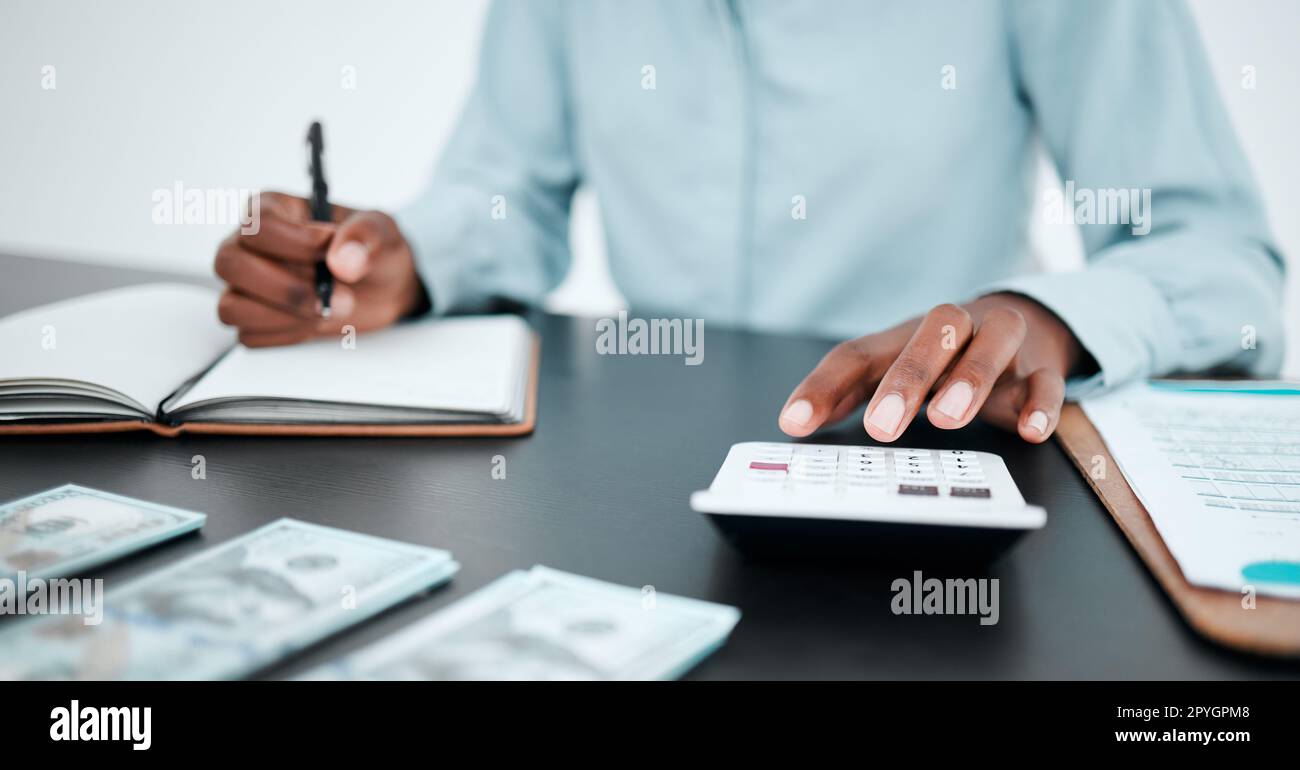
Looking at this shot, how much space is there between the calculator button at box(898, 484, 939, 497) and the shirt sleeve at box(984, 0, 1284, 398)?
13.3 inches

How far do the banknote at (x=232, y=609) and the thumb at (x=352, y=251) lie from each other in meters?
0.41

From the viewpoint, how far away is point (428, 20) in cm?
280

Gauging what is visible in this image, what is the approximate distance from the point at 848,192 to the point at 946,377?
1.90 feet

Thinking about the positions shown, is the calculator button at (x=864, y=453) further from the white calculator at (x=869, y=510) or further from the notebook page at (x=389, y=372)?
the notebook page at (x=389, y=372)

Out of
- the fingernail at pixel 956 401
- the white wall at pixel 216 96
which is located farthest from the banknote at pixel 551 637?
the white wall at pixel 216 96

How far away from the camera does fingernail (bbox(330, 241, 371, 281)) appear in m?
0.80

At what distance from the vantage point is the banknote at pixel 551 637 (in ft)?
1.06

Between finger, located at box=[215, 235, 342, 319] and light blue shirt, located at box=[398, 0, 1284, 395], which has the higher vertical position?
light blue shirt, located at box=[398, 0, 1284, 395]
